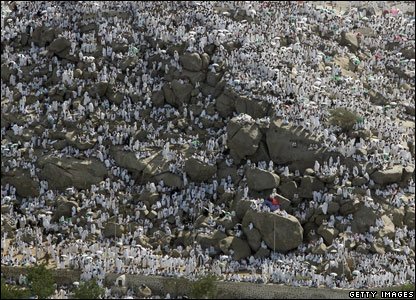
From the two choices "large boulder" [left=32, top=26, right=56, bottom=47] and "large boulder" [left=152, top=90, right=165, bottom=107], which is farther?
"large boulder" [left=32, top=26, right=56, bottom=47]

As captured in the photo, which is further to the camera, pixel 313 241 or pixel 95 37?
pixel 95 37

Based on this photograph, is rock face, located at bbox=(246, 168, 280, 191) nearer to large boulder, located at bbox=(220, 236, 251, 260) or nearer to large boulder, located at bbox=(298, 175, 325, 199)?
large boulder, located at bbox=(298, 175, 325, 199)

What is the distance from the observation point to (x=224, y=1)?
101500mm

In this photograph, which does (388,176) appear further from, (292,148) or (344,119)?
(292,148)

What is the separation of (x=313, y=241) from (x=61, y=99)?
75.3ft

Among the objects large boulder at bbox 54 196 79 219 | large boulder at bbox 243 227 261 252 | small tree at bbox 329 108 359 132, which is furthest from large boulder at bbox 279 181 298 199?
large boulder at bbox 54 196 79 219

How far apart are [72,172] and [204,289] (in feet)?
54.0

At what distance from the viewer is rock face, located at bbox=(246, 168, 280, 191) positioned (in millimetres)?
83062


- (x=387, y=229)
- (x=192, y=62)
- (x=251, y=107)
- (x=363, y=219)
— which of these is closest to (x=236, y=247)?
(x=363, y=219)

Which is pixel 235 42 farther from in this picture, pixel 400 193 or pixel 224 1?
pixel 400 193

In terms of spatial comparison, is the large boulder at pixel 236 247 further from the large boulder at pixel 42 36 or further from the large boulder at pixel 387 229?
the large boulder at pixel 42 36

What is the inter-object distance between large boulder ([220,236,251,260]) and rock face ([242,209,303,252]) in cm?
130

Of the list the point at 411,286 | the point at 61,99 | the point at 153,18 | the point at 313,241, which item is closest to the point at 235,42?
the point at 153,18

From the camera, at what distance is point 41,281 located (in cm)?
7488
